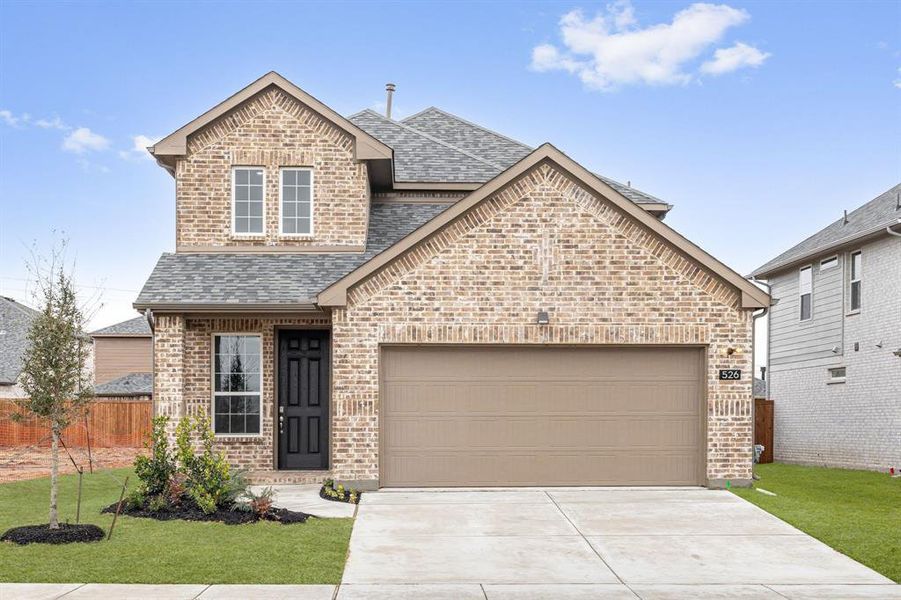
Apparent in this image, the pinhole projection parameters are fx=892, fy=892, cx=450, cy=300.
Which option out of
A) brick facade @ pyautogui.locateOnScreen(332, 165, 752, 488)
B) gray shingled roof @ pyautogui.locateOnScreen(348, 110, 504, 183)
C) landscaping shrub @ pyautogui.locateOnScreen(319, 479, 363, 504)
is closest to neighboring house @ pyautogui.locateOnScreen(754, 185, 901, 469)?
brick facade @ pyautogui.locateOnScreen(332, 165, 752, 488)

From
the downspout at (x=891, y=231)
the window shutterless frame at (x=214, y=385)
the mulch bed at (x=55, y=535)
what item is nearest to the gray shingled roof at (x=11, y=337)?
the window shutterless frame at (x=214, y=385)

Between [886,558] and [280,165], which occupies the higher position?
[280,165]

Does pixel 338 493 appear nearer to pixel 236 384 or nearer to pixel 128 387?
pixel 236 384

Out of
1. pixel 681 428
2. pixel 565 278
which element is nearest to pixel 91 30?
pixel 565 278

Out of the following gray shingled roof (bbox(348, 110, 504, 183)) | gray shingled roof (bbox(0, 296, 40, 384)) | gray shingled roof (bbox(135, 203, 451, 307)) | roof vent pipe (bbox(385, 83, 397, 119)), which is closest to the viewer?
gray shingled roof (bbox(135, 203, 451, 307))

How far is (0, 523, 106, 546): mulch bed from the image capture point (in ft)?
33.7

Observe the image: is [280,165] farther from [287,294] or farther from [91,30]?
[91,30]

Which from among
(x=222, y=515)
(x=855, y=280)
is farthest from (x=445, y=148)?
(x=222, y=515)

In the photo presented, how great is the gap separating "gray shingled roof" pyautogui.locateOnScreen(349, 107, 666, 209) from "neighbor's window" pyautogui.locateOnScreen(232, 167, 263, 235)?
9.82 feet

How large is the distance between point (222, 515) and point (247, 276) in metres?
5.02

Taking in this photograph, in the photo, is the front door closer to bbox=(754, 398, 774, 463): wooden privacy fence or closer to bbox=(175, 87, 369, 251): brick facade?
bbox=(175, 87, 369, 251): brick facade

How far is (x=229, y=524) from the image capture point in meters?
11.3

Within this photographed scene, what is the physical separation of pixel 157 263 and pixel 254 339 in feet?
7.34

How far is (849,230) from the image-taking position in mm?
21406
